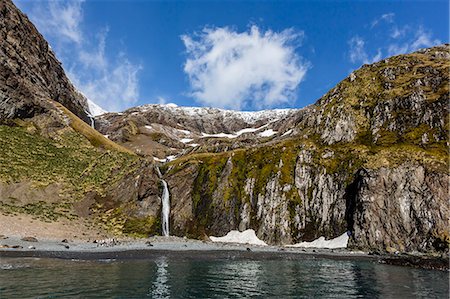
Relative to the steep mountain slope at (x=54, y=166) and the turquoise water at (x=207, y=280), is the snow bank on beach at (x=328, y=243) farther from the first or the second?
the steep mountain slope at (x=54, y=166)

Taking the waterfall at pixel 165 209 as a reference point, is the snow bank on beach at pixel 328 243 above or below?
below

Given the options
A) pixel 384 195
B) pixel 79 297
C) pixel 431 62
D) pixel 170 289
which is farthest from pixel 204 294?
pixel 431 62

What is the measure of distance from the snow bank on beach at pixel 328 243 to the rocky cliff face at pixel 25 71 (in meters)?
106

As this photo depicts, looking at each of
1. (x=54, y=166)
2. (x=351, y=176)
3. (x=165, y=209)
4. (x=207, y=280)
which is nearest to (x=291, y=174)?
(x=351, y=176)

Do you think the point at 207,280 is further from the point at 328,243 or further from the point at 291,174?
the point at 291,174

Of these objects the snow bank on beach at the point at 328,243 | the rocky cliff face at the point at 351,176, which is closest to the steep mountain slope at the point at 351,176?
the rocky cliff face at the point at 351,176

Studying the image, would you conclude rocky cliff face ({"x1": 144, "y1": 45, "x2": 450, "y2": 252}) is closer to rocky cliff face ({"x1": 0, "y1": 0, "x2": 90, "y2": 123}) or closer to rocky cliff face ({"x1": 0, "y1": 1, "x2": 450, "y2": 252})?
rocky cliff face ({"x1": 0, "y1": 1, "x2": 450, "y2": 252})

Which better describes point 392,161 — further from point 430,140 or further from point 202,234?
point 202,234

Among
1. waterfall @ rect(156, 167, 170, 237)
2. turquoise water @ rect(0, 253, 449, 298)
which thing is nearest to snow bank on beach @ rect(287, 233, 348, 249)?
turquoise water @ rect(0, 253, 449, 298)

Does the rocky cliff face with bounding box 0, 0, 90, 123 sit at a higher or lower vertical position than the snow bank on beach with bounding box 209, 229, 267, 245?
higher

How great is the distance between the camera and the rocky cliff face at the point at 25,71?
396 feet

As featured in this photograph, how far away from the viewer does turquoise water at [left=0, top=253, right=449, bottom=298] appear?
28.1m

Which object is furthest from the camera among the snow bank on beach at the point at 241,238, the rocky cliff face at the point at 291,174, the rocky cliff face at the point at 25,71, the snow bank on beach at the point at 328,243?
the rocky cliff face at the point at 25,71

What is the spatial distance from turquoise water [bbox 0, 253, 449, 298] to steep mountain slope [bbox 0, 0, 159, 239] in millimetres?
46699
